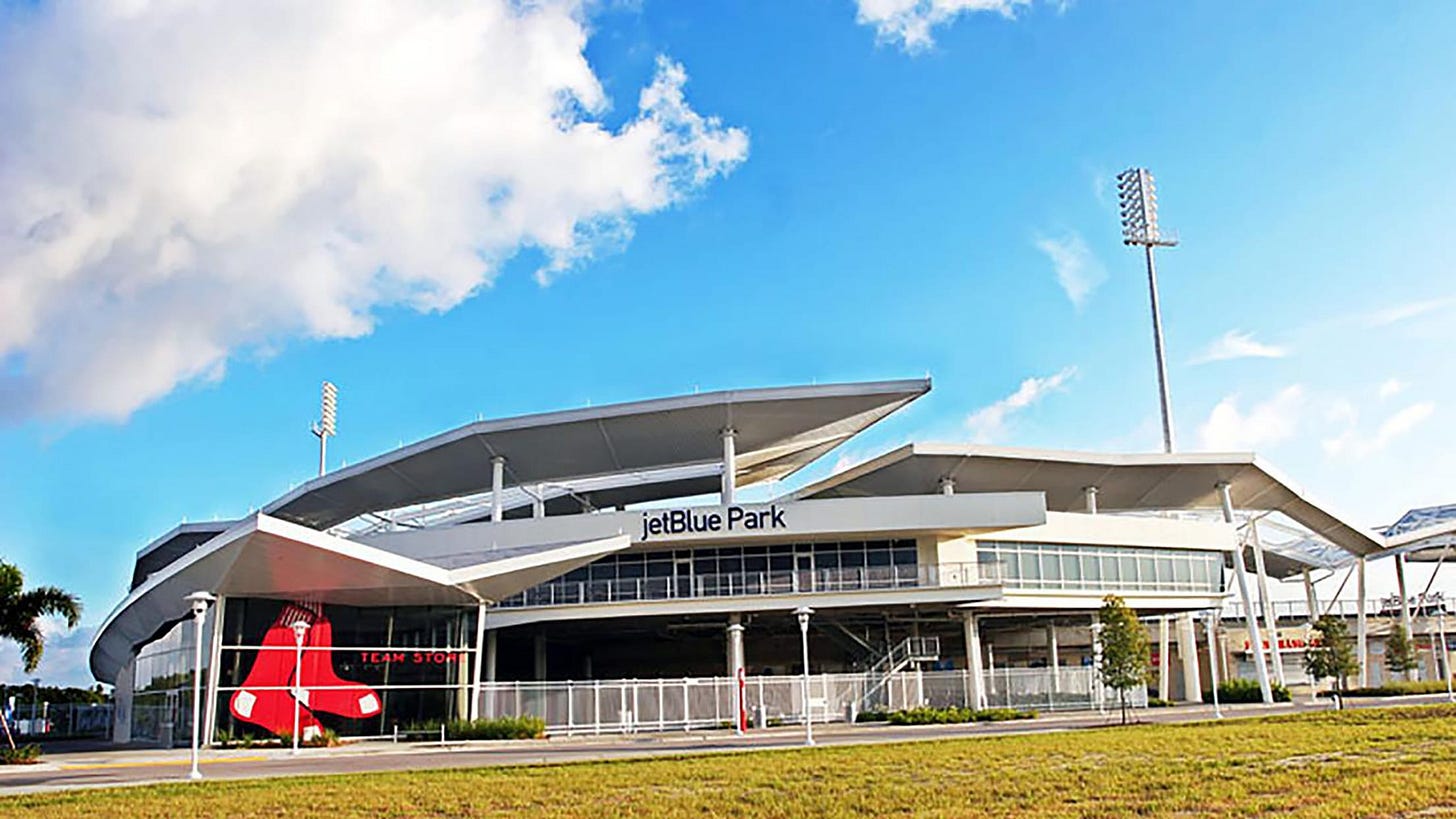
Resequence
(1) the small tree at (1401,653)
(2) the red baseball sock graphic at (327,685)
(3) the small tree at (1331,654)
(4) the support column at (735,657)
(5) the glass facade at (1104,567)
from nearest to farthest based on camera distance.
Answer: (2) the red baseball sock graphic at (327,685) → (4) the support column at (735,657) → (5) the glass facade at (1104,567) → (3) the small tree at (1331,654) → (1) the small tree at (1401,653)

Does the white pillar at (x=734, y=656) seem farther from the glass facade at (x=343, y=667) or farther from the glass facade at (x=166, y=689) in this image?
the glass facade at (x=166, y=689)

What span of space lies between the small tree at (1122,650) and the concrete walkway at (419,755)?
1.35m

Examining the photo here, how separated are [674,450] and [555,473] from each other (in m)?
5.36

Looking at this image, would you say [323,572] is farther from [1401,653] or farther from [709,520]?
[1401,653]

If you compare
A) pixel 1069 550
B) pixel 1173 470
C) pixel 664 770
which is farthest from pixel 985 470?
pixel 664 770

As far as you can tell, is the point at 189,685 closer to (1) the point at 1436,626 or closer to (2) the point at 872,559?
(2) the point at 872,559

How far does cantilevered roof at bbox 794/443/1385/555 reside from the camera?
165ft

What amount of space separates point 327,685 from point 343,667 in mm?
746

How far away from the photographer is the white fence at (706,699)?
40.4 meters

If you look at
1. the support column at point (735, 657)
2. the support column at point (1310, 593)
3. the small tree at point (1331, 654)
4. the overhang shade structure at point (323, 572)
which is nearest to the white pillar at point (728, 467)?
the support column at point (735, 657)

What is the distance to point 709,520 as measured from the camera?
45594 millimetres

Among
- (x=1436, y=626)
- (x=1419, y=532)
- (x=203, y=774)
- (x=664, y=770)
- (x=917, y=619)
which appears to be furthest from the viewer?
(x=1436, y=626)

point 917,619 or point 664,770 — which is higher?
point 917,619

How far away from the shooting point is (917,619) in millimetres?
51250
